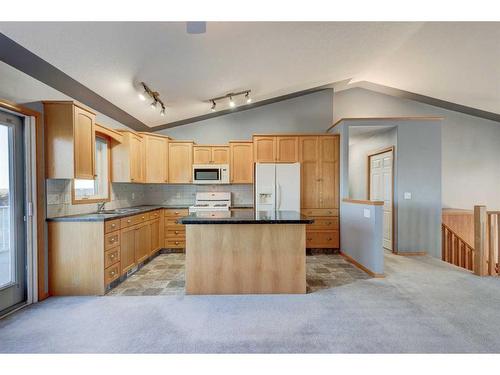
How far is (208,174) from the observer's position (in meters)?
4.74

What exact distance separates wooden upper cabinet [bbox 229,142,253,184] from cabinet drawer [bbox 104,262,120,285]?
8.21ft

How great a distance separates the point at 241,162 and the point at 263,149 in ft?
1.77

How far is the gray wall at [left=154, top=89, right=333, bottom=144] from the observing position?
5184mm

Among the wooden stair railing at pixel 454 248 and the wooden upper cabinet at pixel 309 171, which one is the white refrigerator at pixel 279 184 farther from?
the wooden stair railing at pixel 454 248

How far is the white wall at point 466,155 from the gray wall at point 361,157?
0.81 metres

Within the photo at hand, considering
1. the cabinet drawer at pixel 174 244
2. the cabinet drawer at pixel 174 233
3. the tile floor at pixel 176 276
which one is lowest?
the tile floor at pixel 176 276

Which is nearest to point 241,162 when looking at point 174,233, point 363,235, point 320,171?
point 320,171

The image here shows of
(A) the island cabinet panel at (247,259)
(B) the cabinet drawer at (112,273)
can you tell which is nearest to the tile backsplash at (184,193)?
(B) the cabinet drawer at (112,273)

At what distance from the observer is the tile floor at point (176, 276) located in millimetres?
2885

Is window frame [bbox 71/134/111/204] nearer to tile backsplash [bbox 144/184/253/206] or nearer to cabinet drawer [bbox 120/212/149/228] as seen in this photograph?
cabinet drawer [bbox 120/212/149/228]

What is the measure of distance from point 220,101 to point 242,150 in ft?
3.46

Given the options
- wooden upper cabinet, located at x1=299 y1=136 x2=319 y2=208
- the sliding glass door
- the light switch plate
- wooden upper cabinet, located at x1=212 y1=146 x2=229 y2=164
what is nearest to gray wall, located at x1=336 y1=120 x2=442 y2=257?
wooden upper cabinet, located at x1=299 y1=136 x2=319 y2=208

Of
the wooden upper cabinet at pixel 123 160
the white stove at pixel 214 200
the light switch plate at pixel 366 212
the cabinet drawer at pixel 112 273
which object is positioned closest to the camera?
the cabinet drawer at pixel 112 273
